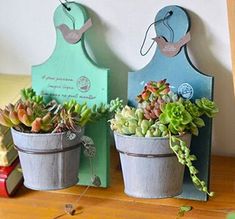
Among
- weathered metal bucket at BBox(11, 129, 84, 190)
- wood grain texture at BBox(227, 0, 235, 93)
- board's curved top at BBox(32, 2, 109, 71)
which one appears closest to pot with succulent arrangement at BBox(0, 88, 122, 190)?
weathered metal bucket at BBox(11, 129, 84, 190)

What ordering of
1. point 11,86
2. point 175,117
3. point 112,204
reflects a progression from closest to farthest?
1. point 175,117
2. point 112,204
3. point 11,86

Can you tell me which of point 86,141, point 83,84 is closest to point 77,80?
point 83,84

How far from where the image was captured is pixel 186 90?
33.6 inches

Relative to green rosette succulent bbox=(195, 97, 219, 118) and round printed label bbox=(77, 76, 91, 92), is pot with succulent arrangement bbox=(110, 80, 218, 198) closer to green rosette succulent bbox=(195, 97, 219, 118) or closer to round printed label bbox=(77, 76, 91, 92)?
green rosette succulent bbox=(195, 97, 219, 118)

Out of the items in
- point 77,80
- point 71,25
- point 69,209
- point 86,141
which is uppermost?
point 71,25

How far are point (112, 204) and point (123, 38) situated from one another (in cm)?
32

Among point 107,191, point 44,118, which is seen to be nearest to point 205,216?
point 107,191

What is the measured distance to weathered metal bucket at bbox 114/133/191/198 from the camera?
76 cm

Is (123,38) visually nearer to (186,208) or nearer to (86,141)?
(86,141)

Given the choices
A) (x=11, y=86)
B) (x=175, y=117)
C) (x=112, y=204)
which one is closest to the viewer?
(x=175, y=117)

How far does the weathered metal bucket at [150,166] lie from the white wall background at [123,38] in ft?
0.64

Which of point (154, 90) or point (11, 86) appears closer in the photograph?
point (154, 90)

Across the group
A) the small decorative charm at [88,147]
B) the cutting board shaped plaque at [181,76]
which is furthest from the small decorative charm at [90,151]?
the cutting board shaped plaque at [181,76]

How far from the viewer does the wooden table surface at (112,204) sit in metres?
0.82
